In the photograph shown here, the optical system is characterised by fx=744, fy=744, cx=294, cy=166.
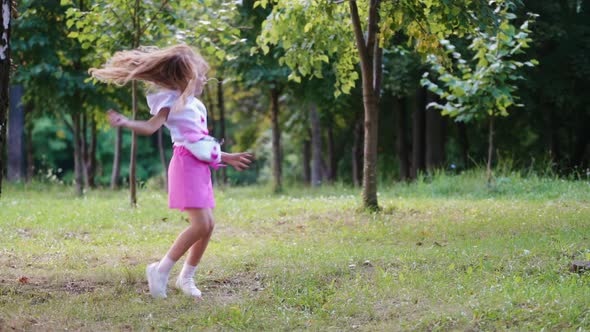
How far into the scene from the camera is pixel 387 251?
27.7ft

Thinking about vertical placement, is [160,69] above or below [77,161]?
above

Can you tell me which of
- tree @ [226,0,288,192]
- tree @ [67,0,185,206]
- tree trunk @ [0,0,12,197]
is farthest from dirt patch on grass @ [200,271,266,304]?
tree @ [226,0,288,192]

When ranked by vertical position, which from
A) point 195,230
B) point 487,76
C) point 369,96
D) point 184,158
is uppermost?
point 487,76

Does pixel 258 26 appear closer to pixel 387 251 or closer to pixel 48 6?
pixel 48 6

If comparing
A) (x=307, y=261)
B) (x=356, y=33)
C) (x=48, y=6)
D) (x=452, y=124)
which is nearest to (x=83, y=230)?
(x=307, y=261)

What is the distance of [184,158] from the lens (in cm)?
645

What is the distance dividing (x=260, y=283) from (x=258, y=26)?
12.9 meters

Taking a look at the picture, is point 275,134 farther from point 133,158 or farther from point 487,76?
point 133,158

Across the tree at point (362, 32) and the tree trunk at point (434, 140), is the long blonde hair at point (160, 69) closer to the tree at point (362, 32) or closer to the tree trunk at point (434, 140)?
the tree at point (362, 32)

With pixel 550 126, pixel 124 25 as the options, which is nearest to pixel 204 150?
pixel 124 25

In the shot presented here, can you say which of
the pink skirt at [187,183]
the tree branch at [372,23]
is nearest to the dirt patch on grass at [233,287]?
the pink skirt at [187,183]

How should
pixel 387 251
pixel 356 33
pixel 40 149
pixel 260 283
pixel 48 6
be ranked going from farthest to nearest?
pixel 40 149 → pixel 48 6 → pixel 356 33 → pixel 387 251 → pixel 260 283

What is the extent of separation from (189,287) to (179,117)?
60.1 inches

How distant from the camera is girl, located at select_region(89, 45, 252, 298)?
642 centimetres
